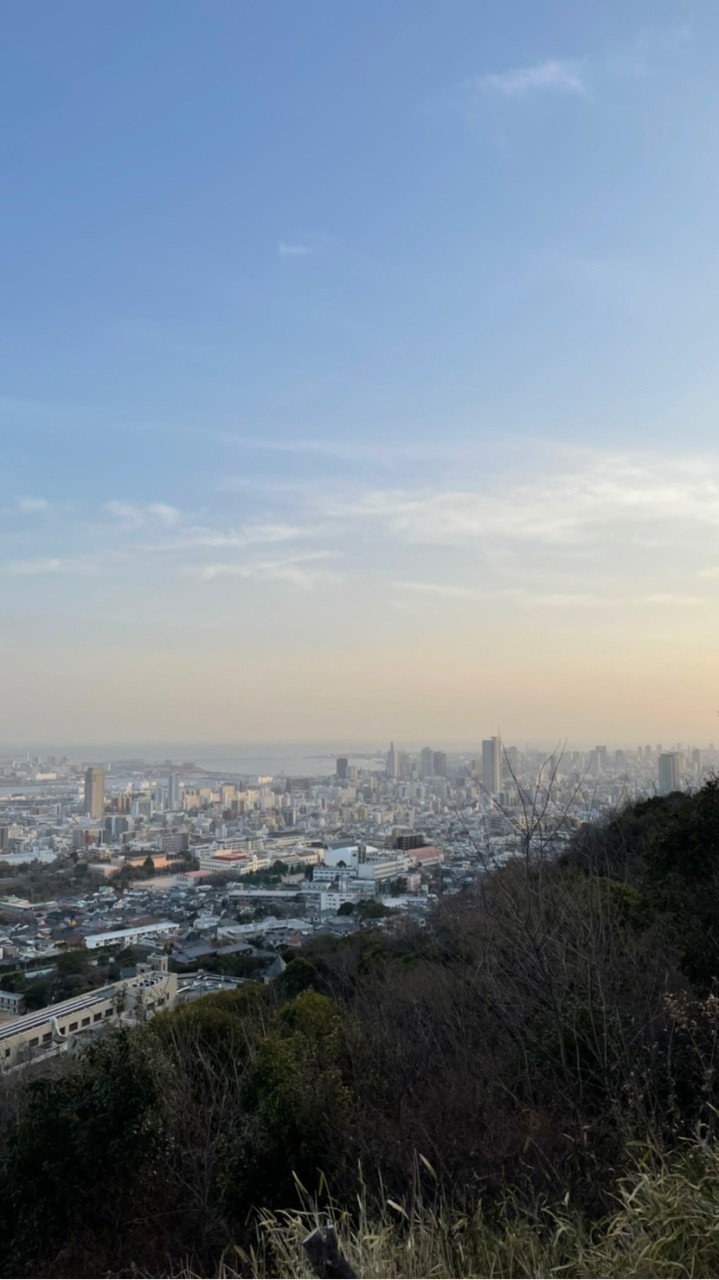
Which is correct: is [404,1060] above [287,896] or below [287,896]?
above

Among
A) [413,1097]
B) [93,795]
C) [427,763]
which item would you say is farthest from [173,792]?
[413,1097]

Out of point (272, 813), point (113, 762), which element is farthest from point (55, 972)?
point (113, 762)

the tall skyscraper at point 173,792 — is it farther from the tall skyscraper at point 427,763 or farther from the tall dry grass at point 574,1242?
the tall dry grass at point 574,1242

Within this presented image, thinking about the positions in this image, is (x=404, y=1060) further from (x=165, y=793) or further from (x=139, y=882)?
(x=165, y=793)

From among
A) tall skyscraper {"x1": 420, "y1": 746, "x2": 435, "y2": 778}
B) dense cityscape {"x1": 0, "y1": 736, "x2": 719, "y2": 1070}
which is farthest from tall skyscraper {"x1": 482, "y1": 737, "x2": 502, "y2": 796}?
tall skyscraper {"x1": 420, "y1": 746, "x2": 435, "y2": 778}

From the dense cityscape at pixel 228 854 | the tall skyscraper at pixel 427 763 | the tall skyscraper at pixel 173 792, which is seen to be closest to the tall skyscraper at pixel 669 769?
the dense cityscape at pixel 228 854

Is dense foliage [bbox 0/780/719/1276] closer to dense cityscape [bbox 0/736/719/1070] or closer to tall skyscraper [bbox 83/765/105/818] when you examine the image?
dense cityscape [bbox 0/736/719/1070]
